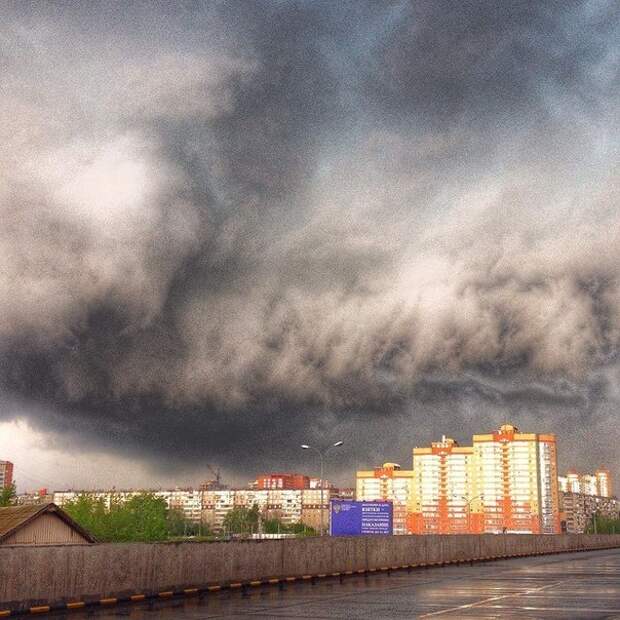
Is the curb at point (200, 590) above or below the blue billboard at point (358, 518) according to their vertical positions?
below

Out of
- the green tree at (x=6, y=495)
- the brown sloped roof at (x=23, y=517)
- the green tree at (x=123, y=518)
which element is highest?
the green tree at (x=6, y=495)

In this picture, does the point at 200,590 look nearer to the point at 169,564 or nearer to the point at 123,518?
the point at 169,564

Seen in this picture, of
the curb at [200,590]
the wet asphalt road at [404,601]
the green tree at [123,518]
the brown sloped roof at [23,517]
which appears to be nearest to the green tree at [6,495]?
the green tree at [123,518]

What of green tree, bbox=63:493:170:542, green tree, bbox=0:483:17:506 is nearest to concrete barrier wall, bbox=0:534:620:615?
green tree, bbox=0:483:17:506

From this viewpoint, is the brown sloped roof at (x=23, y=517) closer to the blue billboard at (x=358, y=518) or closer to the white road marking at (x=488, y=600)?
the blue billboard at (x=358, y=518)

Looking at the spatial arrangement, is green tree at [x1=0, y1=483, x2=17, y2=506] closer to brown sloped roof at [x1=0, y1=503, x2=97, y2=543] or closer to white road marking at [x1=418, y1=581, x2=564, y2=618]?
brown sloped roof at [x1=0, y1=503, x2=97, y2=543]

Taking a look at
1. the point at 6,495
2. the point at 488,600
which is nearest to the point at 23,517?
the point at 488,600

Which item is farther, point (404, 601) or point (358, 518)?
point (358, 518)
